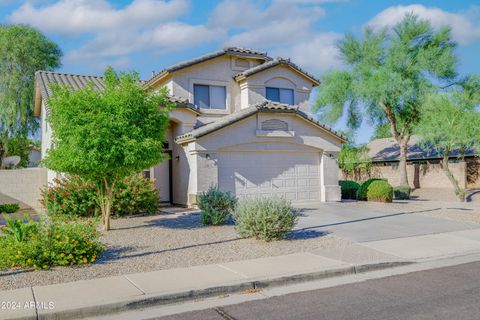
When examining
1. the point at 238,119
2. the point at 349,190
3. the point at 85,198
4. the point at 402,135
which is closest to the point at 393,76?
the point at 402,135

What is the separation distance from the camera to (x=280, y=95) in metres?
22.9

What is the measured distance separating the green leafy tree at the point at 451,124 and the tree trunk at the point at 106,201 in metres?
20.2

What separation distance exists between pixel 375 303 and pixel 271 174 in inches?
510

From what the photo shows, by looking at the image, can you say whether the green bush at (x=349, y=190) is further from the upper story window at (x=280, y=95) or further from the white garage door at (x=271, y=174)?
the upper story window at (x=280, y=95)

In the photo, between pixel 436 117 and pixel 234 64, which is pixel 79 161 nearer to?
pixel 234 64

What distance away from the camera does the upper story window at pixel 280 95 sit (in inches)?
893

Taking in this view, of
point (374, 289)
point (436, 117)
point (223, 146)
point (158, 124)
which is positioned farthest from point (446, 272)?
point (436, 117)

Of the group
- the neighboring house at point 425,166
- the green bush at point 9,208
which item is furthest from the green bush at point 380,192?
the green bush at point 9,208

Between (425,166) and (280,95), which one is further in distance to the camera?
(425,166)

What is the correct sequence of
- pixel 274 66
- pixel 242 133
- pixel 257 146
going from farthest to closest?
1. pixel 274 66
2. pixel 257 146
3. pixel 242 133

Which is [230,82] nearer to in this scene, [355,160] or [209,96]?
[209,96]

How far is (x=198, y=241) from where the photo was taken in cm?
1129

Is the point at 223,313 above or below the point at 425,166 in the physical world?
below

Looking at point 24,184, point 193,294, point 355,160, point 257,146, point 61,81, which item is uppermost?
point 61,81
